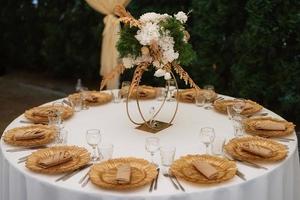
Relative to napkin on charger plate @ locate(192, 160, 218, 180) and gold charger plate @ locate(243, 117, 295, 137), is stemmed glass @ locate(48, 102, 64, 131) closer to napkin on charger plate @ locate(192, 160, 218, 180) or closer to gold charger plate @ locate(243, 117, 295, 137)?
napkin on charger plate @ locate(192, 160, 218, 180)

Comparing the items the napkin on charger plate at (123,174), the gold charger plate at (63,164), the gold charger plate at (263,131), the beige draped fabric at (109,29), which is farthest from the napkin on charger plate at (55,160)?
the beige draped fabric at (109,29)

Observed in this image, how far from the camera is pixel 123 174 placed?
191 cm

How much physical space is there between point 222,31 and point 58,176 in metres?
3.08

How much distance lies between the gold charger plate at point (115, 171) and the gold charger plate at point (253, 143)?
42cm

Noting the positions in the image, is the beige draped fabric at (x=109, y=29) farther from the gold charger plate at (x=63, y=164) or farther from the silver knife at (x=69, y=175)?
the silver knife at (x=69, y=175)

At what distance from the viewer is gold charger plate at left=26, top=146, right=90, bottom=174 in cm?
201

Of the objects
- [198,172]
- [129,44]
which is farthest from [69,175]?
[129,44]

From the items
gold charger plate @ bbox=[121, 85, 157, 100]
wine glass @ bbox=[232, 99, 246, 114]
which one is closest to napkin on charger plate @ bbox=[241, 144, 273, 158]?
wine glass @ bbox=[232, 99, 246, 114]

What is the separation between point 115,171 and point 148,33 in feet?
2.51

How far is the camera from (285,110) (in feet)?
14.4

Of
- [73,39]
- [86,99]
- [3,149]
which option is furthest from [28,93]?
[3,149]

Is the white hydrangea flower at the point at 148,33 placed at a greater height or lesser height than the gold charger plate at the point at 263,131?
greater

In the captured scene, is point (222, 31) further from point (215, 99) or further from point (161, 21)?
point (161, 21)

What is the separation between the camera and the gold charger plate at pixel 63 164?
6.60 feet
